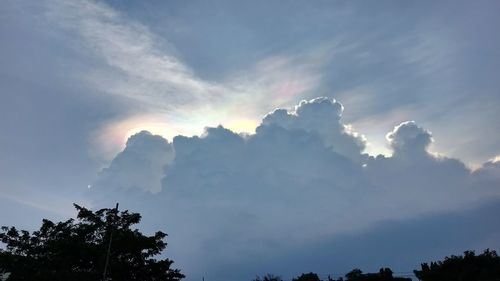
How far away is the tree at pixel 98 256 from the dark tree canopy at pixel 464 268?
31387 millimetres

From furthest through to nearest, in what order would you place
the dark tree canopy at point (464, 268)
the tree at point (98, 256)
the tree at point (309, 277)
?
the tree at point (309, 277), the dark tree canopy at point (464, 268), the tree at point (98, 256)

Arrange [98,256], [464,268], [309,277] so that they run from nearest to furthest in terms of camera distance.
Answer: [98,256] < [464,268] < [309,277]

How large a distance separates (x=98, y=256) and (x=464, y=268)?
4135 cm

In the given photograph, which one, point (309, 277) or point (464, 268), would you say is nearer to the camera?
point (464, 268)

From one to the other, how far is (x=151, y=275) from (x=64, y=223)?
13589 mm

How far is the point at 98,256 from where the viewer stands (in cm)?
4200

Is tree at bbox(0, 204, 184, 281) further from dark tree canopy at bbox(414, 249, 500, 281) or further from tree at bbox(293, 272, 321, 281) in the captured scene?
tree at bbox(293, 272, 321, 281)

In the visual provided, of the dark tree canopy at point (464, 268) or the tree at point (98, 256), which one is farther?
the dark tree canopy at point (464, 268)

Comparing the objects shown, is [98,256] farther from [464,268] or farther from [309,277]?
[309,277]

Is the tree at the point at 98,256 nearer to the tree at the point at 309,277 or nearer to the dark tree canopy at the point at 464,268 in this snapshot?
the dark tree canopy at the point at 464,268

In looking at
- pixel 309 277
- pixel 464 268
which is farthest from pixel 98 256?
pixel 309 277

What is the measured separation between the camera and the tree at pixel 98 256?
136ft

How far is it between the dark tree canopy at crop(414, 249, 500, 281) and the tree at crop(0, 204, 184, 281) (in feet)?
103

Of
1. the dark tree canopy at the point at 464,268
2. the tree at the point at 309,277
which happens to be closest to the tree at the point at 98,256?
the dark tree canopy at the point at 464,268
